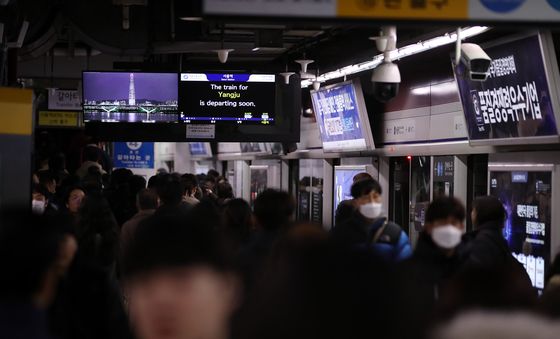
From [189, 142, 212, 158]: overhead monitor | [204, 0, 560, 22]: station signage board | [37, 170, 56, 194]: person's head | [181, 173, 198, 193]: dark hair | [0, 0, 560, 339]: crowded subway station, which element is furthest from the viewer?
[189, 142, 212, 158]: overhead monitor

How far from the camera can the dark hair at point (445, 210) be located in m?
5.65

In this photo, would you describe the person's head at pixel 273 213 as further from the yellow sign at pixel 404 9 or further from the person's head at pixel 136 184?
the person's head at pixel 136 184

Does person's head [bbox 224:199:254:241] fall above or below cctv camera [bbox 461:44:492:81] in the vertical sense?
below

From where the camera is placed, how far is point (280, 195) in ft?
18.8

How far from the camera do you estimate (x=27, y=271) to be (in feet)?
7.18

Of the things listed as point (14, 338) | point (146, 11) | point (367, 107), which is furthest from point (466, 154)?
point (14, 338)

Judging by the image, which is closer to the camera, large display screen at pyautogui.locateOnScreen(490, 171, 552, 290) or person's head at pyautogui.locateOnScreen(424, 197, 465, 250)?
person's head at pyautogui.locateOnScreen(424, 197, 465, 250)

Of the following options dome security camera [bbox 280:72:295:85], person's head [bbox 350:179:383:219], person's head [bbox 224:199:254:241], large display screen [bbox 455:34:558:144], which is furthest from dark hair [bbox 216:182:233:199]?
person's head [bbox 350:179:383:219]

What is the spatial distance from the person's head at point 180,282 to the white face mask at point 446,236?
12.9 feet

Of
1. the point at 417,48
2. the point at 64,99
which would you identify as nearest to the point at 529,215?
the point at 417,48

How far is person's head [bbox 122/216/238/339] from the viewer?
1.49 m

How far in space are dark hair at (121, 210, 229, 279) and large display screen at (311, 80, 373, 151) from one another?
1156 centimetres

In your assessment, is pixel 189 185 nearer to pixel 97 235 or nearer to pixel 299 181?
pixel 97 235

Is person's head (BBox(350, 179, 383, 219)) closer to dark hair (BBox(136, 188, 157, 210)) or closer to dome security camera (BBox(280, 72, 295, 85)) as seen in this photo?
dark hair (BBox(136, 188, 157, 210))
